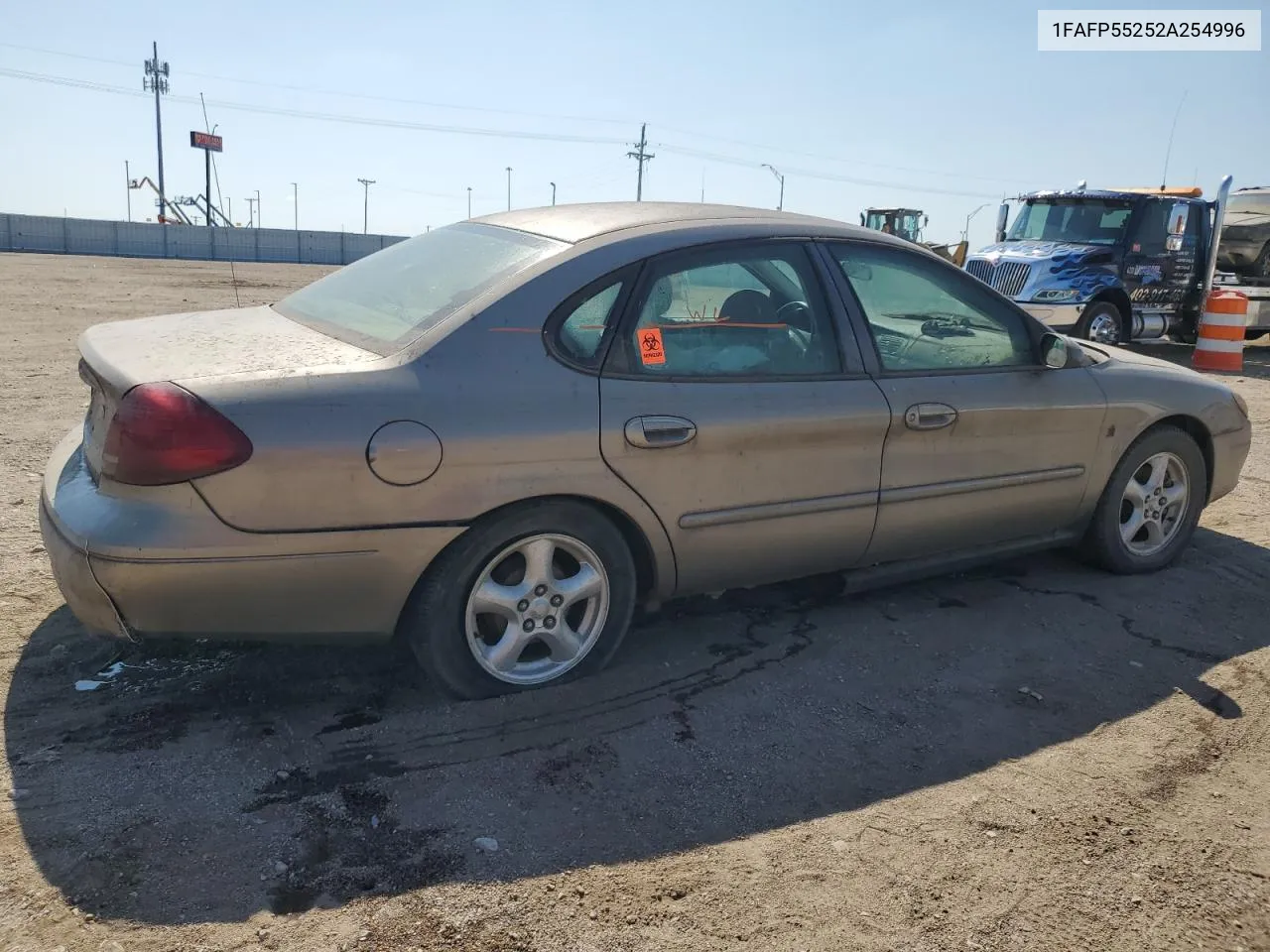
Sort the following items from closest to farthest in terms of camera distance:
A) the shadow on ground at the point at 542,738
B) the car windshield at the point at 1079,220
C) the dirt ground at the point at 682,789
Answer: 1. the dirt ground at the point at 682,789
2. the shadow on ground at the point at 542,738
3. the car windshield at the point at 1079,220

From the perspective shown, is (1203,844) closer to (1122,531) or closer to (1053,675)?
(1053,675)

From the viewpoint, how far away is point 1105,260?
13688 millimetres

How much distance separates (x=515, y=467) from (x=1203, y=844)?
7.09 ft

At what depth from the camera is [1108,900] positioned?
96.6 inches

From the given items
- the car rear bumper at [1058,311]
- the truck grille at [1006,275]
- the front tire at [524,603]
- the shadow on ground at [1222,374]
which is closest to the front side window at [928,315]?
the front tire at [524,603]

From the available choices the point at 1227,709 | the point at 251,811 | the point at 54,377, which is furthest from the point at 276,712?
the point at 54,377

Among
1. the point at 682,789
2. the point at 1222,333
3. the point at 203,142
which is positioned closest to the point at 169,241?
the point at 203,142

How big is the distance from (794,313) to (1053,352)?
1.26 metres

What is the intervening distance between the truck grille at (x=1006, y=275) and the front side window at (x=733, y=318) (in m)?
10.5

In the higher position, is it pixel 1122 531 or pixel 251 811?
pixel 1122 531

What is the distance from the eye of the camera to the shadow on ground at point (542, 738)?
2490mm

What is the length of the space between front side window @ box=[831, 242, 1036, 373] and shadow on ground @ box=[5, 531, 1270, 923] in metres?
0.98

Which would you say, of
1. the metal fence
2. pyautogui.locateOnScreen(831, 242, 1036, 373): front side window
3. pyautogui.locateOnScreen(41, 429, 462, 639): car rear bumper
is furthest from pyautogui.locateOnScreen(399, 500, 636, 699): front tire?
the metal fence

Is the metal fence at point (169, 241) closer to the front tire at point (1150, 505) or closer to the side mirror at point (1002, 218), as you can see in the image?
the side mirror at point (1002, 218)
